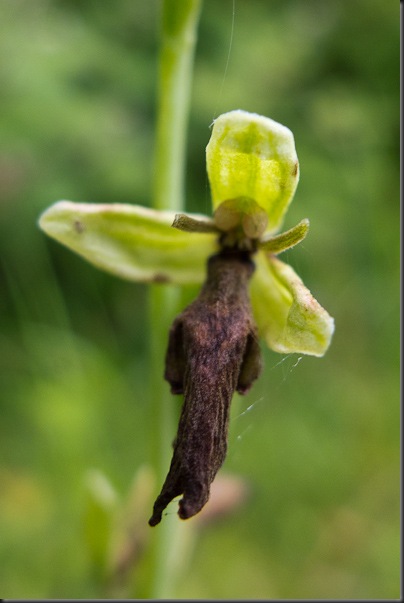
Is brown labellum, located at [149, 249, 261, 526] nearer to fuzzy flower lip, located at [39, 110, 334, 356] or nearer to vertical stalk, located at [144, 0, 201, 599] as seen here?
fuzzy flower lip, located at [39, 110, 334, 356]

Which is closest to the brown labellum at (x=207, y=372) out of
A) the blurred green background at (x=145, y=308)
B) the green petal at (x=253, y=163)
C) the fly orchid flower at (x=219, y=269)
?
the fly orchid flower at (x=219, y=269)

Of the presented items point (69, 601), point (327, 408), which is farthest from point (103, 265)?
point (327, 408)

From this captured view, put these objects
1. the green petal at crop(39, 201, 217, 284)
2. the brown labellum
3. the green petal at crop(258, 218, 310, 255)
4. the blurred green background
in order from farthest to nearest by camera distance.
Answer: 1. the blurred green background
2. the green petal at crop(39, 201, 217, 284)
3. the green petal at crop(258, 218, 310, 255)
4. the brown labellum

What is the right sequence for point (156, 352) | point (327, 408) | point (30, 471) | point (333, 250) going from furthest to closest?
point (333, 250)
point (327, 408)
point (30, 471)
point (156, 352)

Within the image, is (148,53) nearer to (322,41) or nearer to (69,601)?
(322,41)

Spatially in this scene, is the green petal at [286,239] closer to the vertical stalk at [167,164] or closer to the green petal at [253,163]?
the green petal at [253,163]

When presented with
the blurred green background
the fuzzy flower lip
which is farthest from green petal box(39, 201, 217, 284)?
the blurred green background

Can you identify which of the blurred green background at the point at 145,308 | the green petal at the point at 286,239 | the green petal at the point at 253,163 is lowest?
the blurred green background at the point at 145,308
